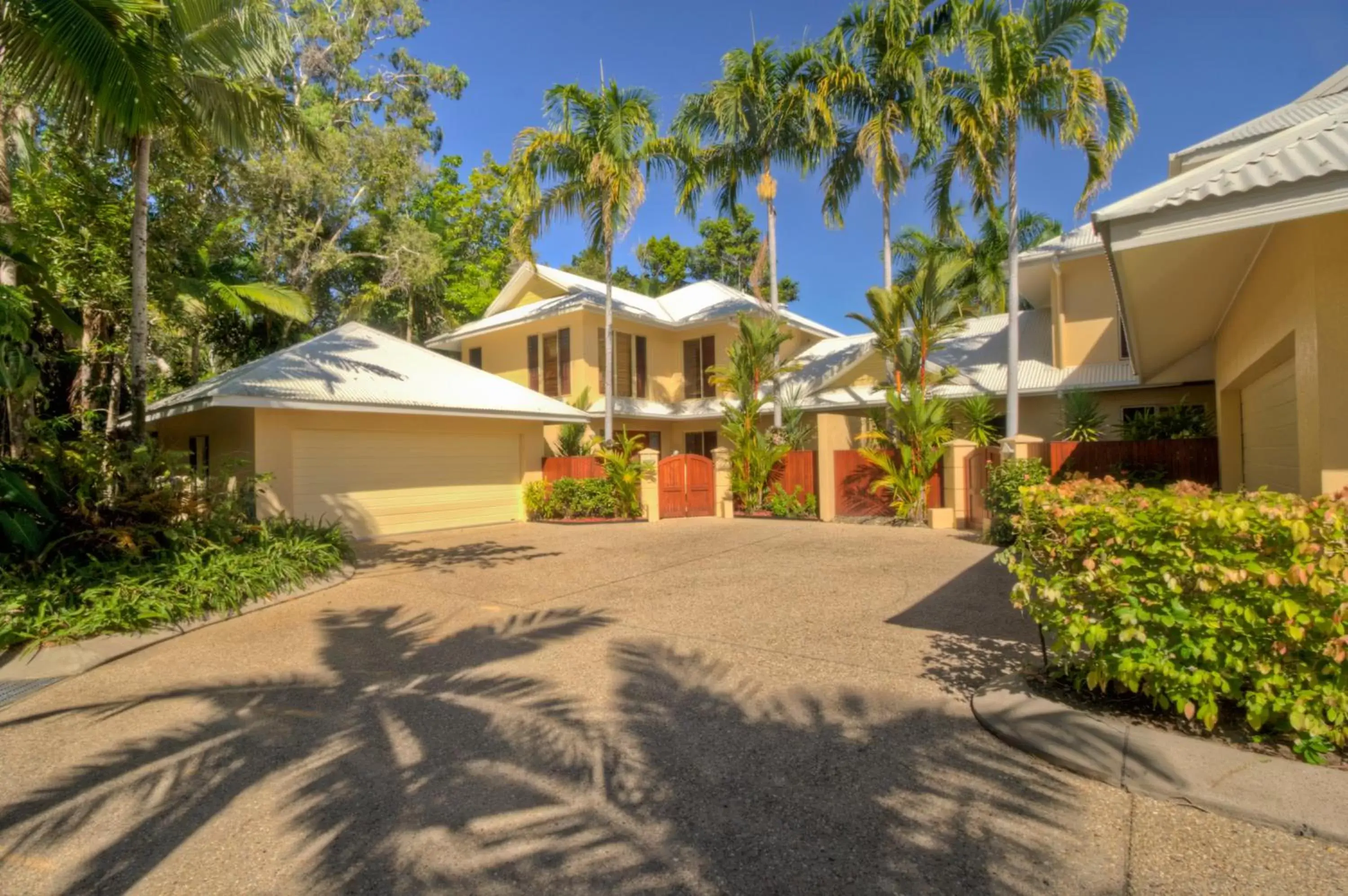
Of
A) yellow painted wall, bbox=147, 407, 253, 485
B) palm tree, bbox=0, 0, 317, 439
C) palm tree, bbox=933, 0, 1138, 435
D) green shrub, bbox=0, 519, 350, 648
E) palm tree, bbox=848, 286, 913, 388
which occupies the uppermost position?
palm tree, bbox=933, 0, 1138, 435

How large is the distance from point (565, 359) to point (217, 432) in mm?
9152

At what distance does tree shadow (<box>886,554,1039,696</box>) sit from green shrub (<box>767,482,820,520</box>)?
24.1 feet

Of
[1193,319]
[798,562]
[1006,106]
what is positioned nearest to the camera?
[1193,319]

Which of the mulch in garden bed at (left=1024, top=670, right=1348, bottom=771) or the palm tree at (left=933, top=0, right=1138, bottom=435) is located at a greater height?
the palm tree at (left=933, top=0, right=1138, bottom=435)

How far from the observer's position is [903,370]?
46.6 ft

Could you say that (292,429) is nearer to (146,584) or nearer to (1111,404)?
(146,584)

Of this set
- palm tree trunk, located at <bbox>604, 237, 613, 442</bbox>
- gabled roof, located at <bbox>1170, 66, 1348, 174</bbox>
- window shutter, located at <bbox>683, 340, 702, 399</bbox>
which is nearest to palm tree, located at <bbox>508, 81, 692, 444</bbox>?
palm tree trunk, located at <bbox>604, 237, 613, 442</bbox>

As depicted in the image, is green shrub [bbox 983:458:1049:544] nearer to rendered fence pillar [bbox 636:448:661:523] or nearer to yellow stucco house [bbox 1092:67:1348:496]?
yellow stucco house [bbox 1092:67:1348:496]

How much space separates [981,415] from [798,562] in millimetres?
7614

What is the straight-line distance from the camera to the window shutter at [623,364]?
802 inches

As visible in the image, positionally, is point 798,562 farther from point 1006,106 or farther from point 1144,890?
point 1006,106

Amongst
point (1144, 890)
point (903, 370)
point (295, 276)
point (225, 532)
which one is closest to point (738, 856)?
point (1144, 890)

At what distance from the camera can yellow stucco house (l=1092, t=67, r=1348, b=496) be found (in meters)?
3.73

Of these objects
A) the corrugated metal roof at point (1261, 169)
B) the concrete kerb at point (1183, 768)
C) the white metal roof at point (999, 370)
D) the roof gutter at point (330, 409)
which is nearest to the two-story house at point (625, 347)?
the roof gutter at point (330, 409)
